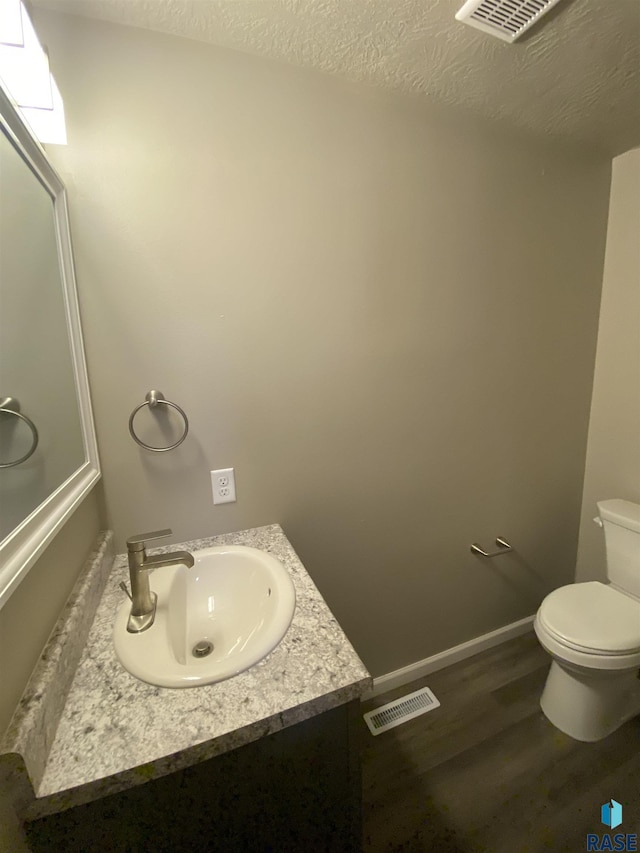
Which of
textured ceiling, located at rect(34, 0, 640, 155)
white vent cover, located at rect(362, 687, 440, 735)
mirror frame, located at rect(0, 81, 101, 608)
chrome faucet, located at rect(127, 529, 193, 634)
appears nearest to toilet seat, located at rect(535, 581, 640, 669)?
white vent cover, located at rect(362, 687, 440, 735)

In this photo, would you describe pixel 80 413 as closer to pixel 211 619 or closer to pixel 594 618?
pixel 211 619

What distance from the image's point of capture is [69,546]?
833mm

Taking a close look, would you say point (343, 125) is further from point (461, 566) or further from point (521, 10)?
point (461, 566)

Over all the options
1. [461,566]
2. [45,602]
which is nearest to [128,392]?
[45,602]

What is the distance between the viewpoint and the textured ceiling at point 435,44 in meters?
0.88

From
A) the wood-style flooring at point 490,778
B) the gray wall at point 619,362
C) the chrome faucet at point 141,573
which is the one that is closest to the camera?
the chrome faucet at point 141,573

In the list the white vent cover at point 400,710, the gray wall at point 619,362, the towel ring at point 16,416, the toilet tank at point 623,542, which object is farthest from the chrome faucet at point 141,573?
the gray wall at point 619,362

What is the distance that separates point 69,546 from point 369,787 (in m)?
1.35

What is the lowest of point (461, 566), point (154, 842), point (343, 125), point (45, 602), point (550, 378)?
point (461, 566)

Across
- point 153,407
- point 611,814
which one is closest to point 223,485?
point 153,407

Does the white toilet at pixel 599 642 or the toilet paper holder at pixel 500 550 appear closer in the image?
the white toilet at pixel 599 642

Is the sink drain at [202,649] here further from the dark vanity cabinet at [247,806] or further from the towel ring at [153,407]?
the towel ring at [153,407]

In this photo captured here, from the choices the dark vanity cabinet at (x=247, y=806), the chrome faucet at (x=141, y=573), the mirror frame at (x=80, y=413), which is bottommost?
the dark vanity cabinet at (x=247, y=806)

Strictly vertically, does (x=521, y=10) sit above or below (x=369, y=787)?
above
